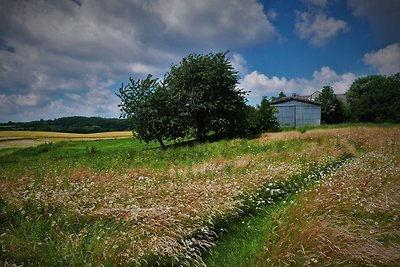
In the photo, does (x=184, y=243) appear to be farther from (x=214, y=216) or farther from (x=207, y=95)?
(x=207, y=95)

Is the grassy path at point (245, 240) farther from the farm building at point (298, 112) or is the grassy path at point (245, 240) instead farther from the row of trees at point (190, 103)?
the farm building at point (298, 112)

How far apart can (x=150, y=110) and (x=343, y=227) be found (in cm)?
2578

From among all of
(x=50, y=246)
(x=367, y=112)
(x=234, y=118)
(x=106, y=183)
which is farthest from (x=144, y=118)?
(x=367, y=112)

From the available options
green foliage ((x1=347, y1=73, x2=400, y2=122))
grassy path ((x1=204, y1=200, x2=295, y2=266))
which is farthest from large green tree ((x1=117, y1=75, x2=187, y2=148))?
green foliage ((x1=347, y1=73, x2=400, y2=122))

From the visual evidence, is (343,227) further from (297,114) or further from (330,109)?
(330,109)

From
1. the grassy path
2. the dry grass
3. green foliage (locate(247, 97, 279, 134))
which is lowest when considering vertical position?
the grassy path

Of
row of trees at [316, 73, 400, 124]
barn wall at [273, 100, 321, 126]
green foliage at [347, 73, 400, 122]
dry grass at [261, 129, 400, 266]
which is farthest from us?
barn wall at [273, 100, 321, 126]

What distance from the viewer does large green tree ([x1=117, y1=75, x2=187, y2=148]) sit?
30391mm

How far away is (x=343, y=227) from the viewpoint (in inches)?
231

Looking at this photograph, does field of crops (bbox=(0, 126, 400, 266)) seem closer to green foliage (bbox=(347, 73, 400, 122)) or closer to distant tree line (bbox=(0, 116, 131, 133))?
distant tree line (bbox=(0, 116, 131, 133))

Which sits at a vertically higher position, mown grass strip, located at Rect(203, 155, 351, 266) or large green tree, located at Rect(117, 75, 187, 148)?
large green tree, located at Rect(117, 75, 187, 148)

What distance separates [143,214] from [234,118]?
30.1 meters

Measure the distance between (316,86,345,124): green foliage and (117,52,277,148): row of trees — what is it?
135ft

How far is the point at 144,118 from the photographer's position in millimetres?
30406
